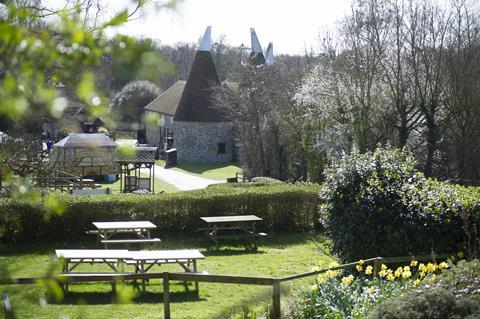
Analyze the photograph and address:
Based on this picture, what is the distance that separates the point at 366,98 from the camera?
27328mm

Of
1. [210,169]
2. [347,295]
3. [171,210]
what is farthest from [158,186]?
[347,295]

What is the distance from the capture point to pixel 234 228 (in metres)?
17.1

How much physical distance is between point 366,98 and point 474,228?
18.2 m

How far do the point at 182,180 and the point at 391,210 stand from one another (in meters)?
26.2

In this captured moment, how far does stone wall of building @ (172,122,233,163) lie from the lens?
48031 mm

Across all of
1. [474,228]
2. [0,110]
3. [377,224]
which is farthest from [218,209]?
[0,110]

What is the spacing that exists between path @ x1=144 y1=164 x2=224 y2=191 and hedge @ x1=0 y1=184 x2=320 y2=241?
12358 millimetres

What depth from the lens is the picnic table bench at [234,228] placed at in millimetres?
16672

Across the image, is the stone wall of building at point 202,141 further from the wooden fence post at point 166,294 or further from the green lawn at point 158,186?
the wooden fence post at point 166,294

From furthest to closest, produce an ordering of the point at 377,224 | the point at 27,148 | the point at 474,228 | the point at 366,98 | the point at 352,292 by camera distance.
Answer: the point at 366,98 → the point at 27,148 → the point at 377,224 → the point at 474,228 → the point at 352,292

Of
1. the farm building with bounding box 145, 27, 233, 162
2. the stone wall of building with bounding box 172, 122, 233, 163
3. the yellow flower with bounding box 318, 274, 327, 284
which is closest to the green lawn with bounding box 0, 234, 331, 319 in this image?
the yellow flower with bounding box 318, 274, 327, 284

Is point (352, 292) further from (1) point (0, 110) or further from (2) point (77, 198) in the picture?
(2) point (77, 198)

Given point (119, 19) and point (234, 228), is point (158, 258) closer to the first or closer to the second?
point (234, 228)

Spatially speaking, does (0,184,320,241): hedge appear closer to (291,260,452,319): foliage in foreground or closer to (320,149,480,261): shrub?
(320,149,480,261): shrub
